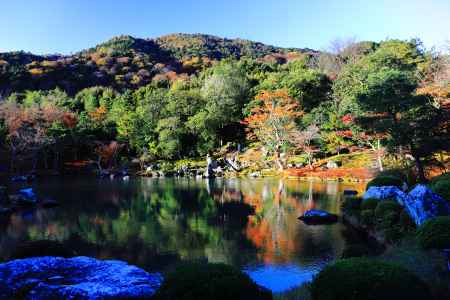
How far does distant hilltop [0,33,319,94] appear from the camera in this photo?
220 ft

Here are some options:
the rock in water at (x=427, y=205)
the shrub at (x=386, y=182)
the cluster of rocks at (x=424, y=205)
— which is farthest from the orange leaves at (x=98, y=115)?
the rock in water at (x=427, y=205)

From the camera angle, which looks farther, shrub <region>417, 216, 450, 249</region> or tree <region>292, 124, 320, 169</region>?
tree <region>292, 124, 320, 169</region>

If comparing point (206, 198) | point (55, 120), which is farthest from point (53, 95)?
point (206, 198)

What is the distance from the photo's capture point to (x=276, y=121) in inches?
1505

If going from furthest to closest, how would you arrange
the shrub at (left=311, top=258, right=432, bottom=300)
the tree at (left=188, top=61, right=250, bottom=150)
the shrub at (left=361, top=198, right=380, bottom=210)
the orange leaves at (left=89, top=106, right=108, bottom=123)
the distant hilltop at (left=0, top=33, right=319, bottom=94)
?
the distant hilltop at (left=0, top=33, right=319, bottom=94)
the orange leaves at (left=89, top=106, right=108, bottom=123)
the tree at (left=188, top=61, right=250, bottom=150)
the shrub at (left=361, top=198, right=380, bottom=210)
the shrub at (left=311, top=258, right=432, bottom=300)

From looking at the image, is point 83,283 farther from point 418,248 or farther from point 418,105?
point 418,105

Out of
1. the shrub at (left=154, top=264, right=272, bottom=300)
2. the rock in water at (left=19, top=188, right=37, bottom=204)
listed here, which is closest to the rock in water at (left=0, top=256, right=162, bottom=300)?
the shrub at (left=154, top=264, right=272, bottom=300)

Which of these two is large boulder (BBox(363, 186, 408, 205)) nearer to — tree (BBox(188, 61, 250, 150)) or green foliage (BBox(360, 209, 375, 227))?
green foliage (BBox(360, 209, 375, 227))

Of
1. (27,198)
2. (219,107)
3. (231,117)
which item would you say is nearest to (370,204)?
(27,198)

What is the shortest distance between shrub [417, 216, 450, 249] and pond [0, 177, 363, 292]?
117 inches

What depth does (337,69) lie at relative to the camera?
5838 centimetres

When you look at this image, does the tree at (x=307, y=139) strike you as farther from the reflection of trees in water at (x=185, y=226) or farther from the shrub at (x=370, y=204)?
the shrub at (x=370, y=204)

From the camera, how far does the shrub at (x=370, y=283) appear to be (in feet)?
15.2

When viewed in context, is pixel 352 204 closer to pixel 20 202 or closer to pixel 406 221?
pixel 406 221
